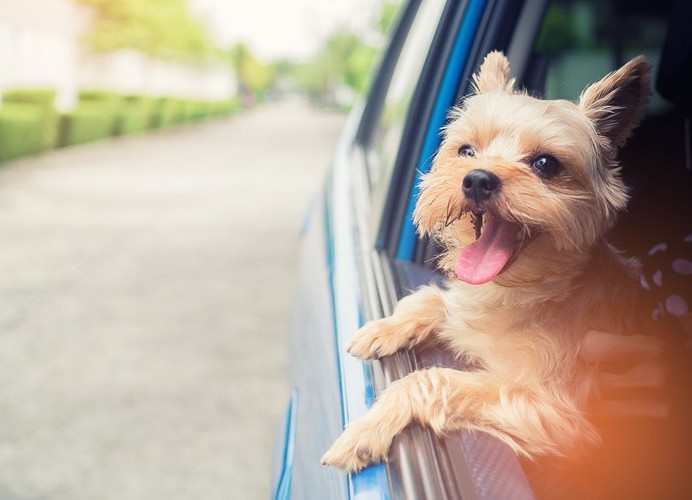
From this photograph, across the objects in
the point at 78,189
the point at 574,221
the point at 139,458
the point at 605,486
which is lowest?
the point at 78,189

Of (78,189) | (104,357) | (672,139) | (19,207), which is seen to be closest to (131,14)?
(78,189)

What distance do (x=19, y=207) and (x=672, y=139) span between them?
10640 mm

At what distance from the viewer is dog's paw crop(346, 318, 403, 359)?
1752 millimetres

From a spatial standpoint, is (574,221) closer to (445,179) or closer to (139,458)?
(445,179)

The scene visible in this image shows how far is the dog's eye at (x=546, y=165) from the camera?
155 cm

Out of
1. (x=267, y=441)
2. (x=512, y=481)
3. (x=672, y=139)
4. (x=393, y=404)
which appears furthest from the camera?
(x=267, y=441)

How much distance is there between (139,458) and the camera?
359 centimetres

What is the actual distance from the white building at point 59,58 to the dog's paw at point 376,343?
22164 millimetres

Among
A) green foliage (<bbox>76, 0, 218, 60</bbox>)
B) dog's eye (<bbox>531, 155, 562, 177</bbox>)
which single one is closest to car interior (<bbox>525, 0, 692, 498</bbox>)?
dog's eye (<bbox>531, 155, 562, 177</bbox>)

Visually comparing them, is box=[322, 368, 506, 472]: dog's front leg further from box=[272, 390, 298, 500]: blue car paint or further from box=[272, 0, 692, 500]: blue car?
box=[272, 390, 298, 500]: blue car paint

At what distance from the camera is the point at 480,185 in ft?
4.91

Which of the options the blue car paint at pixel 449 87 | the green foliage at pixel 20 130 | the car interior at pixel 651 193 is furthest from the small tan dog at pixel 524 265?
the green foliage at pixel 20 130

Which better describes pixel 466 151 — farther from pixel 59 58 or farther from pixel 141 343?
pixel 59 58

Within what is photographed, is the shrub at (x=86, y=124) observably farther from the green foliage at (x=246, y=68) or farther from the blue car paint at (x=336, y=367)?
the green foliage at (x=246, y=68)
